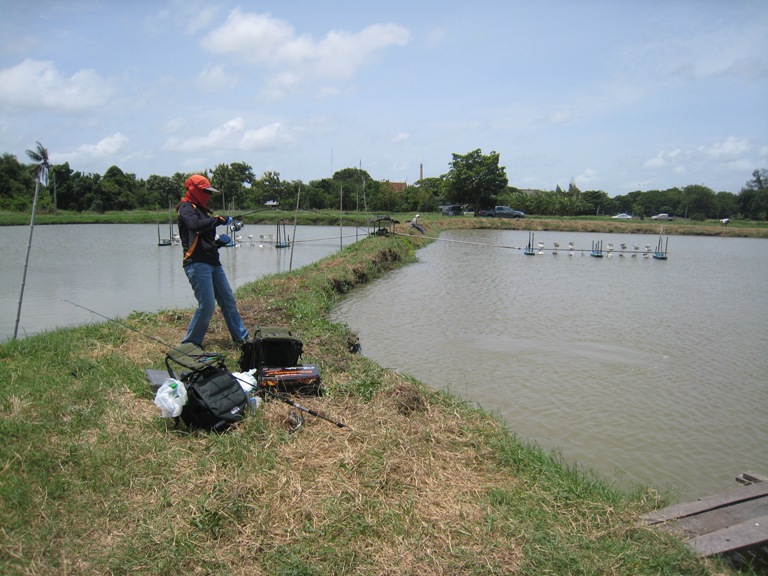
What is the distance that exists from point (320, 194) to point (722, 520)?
168 feet

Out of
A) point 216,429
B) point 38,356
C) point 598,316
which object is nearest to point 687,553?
point 216,429

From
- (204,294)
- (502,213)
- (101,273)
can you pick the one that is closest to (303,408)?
(204,294)

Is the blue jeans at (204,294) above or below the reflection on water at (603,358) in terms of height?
above

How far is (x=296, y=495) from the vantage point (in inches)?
129

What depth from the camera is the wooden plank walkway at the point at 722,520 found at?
3166 millimetres

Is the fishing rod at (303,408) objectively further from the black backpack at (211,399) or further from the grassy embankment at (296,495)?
the black backpack at (211,399)

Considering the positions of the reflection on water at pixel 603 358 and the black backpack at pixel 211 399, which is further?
the reflection on water at pixel 603 358

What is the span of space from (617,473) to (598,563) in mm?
2091

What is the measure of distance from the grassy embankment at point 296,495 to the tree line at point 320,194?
38.1 metres

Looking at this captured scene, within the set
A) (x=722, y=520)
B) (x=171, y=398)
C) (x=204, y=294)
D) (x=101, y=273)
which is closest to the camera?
(x=722, y=520)

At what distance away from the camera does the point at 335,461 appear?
12.1 ft

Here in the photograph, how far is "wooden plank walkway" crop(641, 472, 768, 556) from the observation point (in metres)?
3.17

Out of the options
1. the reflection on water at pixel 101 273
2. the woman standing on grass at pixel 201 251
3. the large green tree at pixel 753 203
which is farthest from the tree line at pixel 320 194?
the woman standing on grass at pixel 201 251

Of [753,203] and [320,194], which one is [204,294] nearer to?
[320,194]
